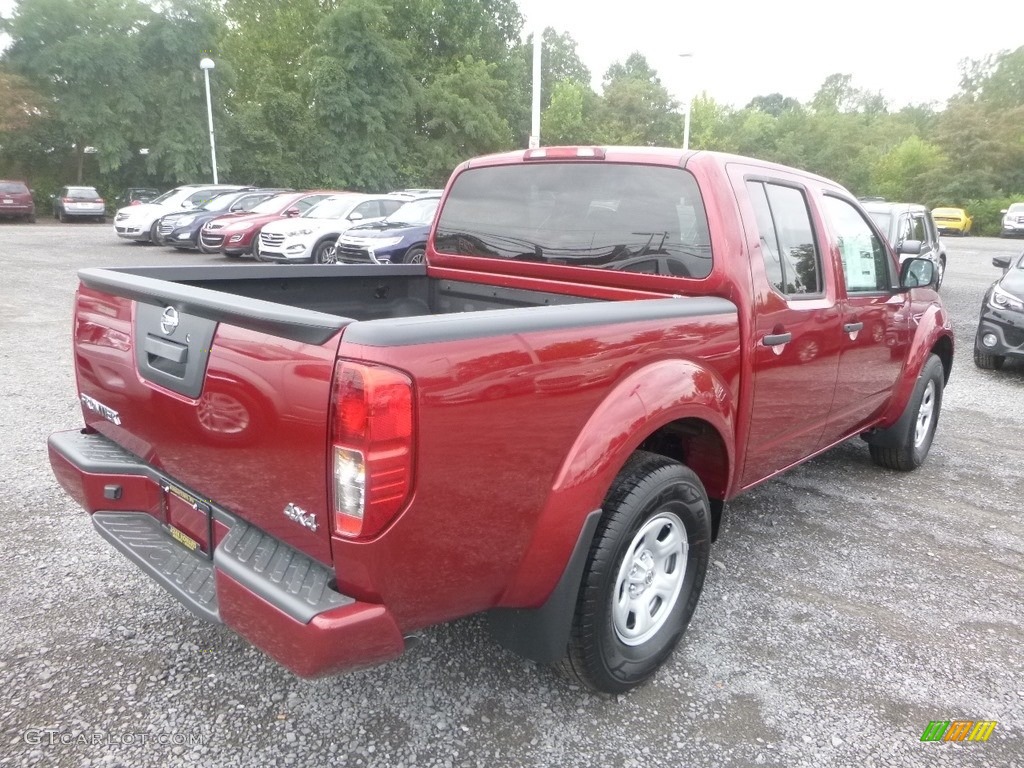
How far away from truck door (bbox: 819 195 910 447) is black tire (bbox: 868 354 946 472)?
0.37 metres

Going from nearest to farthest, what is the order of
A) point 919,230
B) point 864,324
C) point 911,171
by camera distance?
1. point 864,324
2. point 919,230
3. point 911,171

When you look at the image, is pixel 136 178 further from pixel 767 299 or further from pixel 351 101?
pixel 767 299

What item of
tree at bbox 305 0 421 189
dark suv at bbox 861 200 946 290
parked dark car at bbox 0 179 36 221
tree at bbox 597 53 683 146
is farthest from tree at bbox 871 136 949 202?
parked dark car at bbox 0 179 36 221

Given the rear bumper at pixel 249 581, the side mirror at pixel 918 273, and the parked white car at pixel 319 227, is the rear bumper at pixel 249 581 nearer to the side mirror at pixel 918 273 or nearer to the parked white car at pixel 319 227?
the side mirror at pixel 918 273

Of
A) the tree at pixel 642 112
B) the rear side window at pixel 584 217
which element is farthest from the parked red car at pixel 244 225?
the tree at pixel 642 112

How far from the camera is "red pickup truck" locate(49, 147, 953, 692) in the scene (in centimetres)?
189

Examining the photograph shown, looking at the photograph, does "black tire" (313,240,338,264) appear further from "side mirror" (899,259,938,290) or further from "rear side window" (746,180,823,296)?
"rear side window" (746,180,823,296)

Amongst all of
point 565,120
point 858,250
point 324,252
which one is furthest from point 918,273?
point 565,120

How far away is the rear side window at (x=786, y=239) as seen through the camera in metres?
3.24

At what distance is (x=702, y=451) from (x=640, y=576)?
2.02 ft

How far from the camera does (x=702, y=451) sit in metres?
3.04

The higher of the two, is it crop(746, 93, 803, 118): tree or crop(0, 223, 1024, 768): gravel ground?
crop(746, 93, 803, 118): tree

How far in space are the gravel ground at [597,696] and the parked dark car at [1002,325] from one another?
438 centimetres

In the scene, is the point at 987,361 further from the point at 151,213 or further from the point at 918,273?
the point at 151,213
